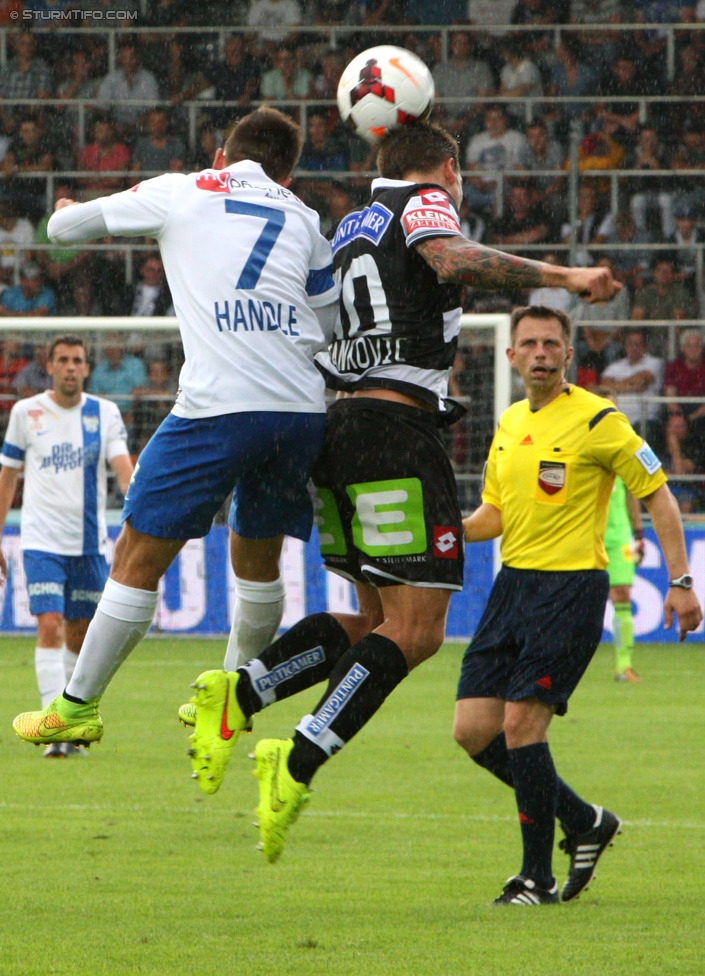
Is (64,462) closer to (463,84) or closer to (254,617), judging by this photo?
(254,617)

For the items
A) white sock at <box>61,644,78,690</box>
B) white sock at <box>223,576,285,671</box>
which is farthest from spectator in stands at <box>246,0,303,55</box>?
white sock at <box>223,576,285,671</box>

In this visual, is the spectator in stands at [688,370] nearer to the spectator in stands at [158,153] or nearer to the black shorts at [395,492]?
the spectator in stands at [158,153]

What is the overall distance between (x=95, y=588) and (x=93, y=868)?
3.24 metres

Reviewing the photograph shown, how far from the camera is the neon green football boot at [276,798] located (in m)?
4.47

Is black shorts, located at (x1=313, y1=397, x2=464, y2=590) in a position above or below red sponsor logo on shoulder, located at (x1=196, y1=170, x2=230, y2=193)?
below

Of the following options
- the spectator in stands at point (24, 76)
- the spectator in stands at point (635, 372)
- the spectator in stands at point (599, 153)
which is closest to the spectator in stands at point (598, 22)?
the spectator in stands at point (599, 153)

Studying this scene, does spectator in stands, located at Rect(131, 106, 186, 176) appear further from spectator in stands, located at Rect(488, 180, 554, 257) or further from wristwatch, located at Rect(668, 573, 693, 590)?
wristwatch, located at Rect(668, 573, 693, 590)

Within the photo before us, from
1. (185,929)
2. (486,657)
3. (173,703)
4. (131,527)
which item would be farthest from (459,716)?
(173,703)

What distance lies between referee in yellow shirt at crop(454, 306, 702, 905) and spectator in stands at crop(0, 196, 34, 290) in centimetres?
1318

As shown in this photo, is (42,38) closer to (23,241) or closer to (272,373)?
(23,241)

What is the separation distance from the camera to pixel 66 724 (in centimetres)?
481

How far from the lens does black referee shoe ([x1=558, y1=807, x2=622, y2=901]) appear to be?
624 centimetres

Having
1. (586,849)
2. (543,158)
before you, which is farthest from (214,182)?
(543,158)

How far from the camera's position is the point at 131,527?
15.1 feet
